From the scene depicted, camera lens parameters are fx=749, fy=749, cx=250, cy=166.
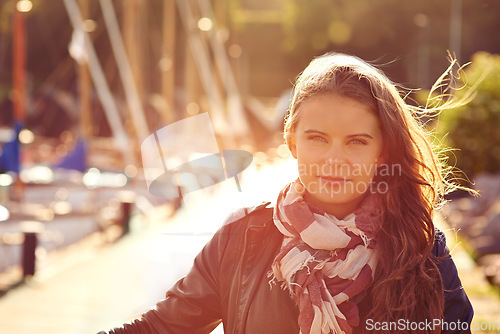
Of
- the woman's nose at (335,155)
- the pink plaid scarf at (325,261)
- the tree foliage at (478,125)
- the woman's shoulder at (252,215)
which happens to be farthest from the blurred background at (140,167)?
the woman's nose at (335,155)

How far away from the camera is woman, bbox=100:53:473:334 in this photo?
212cm

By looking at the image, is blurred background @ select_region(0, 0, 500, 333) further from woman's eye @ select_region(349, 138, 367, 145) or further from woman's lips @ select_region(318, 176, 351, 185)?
woman's eye @ select_region(349, 138, 367, 145)

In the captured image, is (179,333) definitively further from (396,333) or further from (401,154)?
(401,154)

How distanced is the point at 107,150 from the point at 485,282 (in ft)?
53.9

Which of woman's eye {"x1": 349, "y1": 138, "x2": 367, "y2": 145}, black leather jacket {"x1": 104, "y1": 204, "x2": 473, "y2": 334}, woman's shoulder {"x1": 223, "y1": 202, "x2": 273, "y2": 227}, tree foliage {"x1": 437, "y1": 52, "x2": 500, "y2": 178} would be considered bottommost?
black leather jacket {"x1": 104, "y1": 204, "x2": 473, "y2": 334}

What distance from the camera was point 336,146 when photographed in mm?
2172

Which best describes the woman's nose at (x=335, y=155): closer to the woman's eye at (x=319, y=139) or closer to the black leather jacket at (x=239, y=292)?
the woman's eye at (x=319, y=139)

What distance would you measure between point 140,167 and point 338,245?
846 inches

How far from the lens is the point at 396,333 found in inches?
83.0

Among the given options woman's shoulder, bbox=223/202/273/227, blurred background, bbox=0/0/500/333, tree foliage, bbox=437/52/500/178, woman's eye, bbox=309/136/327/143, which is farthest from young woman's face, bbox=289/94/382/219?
tree foliage, bbox=437/52/500/178

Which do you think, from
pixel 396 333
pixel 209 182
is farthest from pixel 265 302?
pixel 209 182

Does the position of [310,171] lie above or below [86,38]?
below

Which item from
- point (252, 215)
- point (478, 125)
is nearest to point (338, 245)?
point (252, 215)

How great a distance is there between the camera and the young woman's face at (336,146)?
219cm
